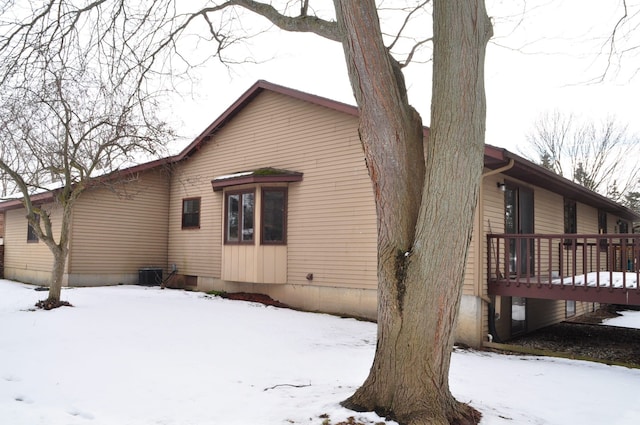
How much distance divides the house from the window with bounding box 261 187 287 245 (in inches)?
1.0

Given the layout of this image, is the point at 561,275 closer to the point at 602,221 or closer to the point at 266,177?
the point at 266,177

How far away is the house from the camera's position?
952 cm

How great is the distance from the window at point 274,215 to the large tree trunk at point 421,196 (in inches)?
313

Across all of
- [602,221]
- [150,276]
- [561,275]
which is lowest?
[150,276]

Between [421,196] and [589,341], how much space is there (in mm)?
8549

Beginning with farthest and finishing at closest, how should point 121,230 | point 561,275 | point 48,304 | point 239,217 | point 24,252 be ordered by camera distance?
point 24,252, point 121,230, point 239,217, point 48,304, point 561,275

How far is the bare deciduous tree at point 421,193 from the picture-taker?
13.8ft

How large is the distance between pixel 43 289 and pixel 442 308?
12.8 m

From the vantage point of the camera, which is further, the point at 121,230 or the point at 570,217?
the point at 121,230

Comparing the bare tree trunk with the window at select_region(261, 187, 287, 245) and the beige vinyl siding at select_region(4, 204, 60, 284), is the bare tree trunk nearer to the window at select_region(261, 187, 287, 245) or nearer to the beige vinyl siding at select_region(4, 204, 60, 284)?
the window at select_region(261, 187, 287, 245)

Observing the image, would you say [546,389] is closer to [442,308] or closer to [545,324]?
[442,308]

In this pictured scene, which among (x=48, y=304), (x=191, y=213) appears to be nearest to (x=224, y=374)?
(x=48, y=304)

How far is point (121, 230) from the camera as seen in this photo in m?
14.9

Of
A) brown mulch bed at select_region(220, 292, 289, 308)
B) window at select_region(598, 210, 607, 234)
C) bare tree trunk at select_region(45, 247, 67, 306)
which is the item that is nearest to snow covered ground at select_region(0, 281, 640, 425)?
bare tree trunk at select_region(45, 247, 67, 306)
